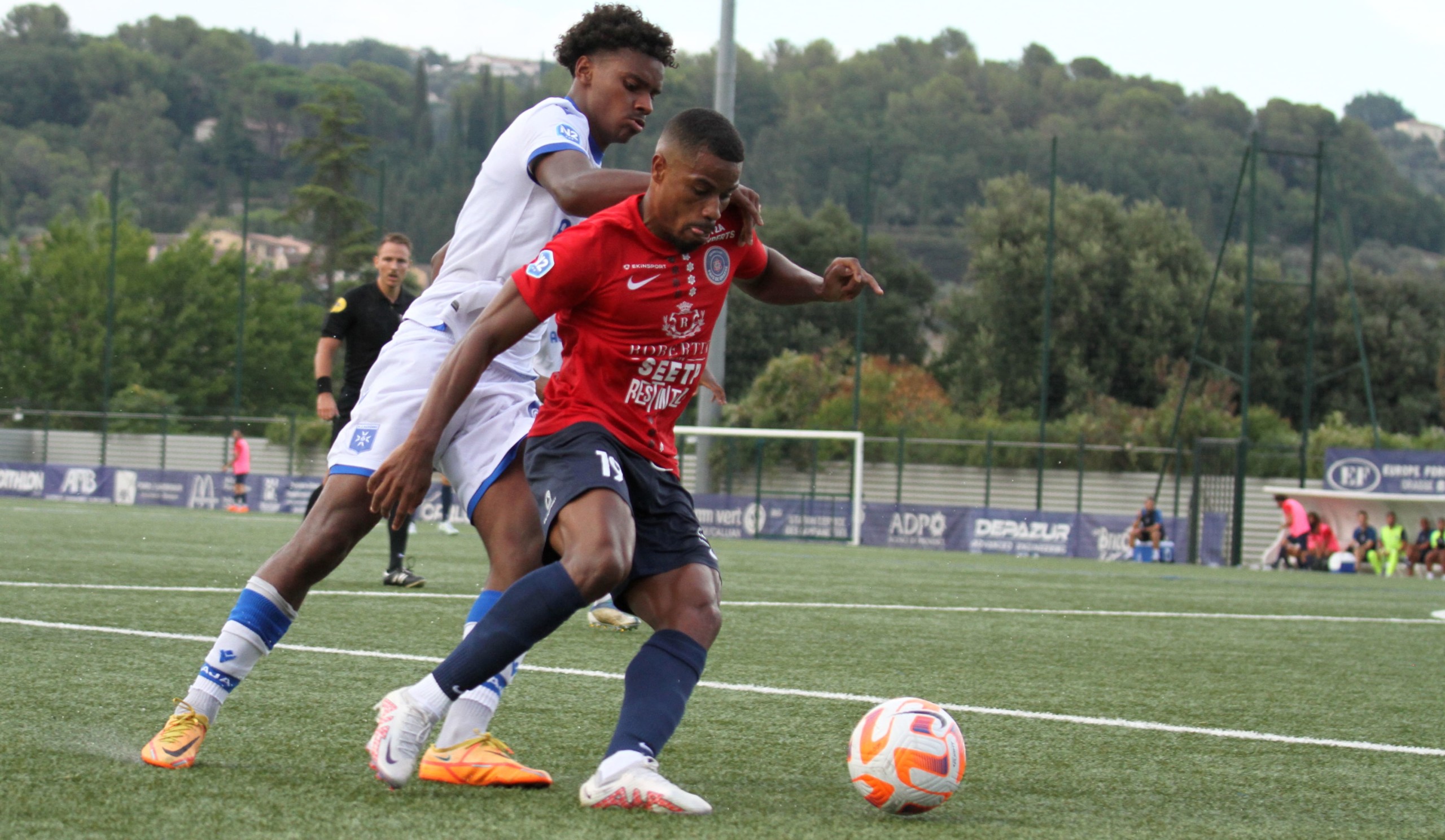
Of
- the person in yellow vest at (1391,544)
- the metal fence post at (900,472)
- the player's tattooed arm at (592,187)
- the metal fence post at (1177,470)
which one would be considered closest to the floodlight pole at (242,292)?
the metal fence post at (900,472)

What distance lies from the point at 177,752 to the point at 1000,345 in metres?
44.6

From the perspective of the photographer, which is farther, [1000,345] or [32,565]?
[1000,345]

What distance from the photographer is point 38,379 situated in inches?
1882

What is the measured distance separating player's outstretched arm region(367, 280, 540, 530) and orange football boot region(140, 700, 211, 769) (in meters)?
0.69

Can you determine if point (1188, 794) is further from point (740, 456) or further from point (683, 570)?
point (740, 456)

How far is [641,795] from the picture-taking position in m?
3.00

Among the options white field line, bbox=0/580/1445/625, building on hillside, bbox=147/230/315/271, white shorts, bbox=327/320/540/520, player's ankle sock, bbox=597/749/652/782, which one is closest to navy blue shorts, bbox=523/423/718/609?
white shorts, bbox=327/320/540/520

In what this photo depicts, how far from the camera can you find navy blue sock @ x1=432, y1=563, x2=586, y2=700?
3133mm

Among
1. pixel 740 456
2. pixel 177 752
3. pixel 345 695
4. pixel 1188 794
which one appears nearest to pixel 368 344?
pixel 345 695

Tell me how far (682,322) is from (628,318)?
0.44 feet

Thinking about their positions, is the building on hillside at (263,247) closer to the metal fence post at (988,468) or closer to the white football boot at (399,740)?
the metal fence post at (988,468)

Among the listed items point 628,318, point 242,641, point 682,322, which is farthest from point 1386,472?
point 242,641

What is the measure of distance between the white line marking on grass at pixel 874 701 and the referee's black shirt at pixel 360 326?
266 centimetres

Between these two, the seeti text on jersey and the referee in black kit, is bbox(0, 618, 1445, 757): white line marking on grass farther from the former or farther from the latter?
the referee in black kit
